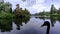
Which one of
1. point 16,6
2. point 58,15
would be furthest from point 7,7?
point 58,15

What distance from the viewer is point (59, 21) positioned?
633cm

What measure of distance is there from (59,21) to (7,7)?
6.19 ft

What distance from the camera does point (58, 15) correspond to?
5582mm

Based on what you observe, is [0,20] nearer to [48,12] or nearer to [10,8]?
[10,8]

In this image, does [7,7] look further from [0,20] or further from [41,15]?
[41,15]

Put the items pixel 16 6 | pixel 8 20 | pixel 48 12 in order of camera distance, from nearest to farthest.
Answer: pixel 48 12 → pixel 16 6 → pixel 8 20

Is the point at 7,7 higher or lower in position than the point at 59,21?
higher

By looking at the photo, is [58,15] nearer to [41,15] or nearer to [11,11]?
[41,15]

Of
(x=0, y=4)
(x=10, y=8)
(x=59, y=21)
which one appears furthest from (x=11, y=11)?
(x=59, y=21)

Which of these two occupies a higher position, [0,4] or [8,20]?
[0,4]

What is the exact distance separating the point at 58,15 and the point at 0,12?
188cm

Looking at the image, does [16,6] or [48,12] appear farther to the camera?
[16,6]

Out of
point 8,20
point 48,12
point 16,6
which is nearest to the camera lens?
point 48,12

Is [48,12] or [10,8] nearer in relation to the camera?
[48,12]
